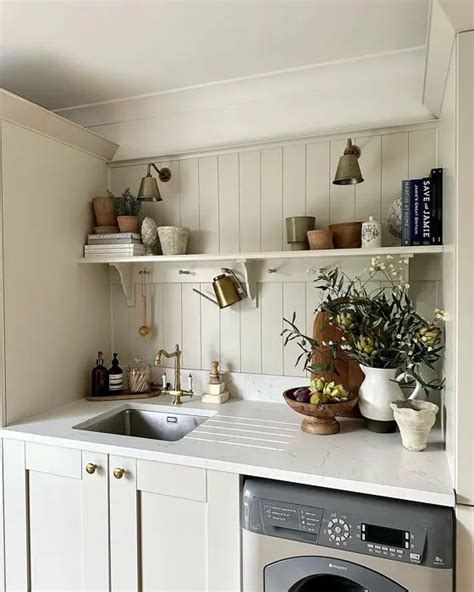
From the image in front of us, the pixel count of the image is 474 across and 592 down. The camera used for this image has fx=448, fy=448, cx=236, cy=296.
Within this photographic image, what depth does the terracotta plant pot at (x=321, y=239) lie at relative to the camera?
1.68 m

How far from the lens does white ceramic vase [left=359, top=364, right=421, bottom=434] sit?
59.7 inches

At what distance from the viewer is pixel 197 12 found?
142 centimetres

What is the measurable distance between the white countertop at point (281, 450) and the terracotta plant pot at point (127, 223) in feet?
2.63

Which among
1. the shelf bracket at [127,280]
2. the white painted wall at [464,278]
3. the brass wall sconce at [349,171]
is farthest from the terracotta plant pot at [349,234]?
the shelf bracket at [127,280]

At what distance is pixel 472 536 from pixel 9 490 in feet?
5.03

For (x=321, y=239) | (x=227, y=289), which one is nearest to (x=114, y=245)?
(x=227, y=289)

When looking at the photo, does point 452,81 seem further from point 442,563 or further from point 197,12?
point 442,563

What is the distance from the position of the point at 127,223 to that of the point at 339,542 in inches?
58.5

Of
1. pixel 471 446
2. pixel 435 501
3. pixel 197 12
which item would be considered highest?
pixel 197 12

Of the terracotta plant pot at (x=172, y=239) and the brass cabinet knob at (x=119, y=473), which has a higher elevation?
the terracotta plant pot at (x=172, y=239)

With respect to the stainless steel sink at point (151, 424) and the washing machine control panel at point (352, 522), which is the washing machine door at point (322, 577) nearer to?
the washing machine control panel at point (352, 522)

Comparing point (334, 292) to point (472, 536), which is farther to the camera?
point (334, 292)

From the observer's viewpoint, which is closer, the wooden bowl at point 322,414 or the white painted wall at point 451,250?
the white painted wall at point 451,250

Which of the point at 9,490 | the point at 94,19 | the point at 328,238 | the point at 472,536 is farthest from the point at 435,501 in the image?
the point at 94,19
